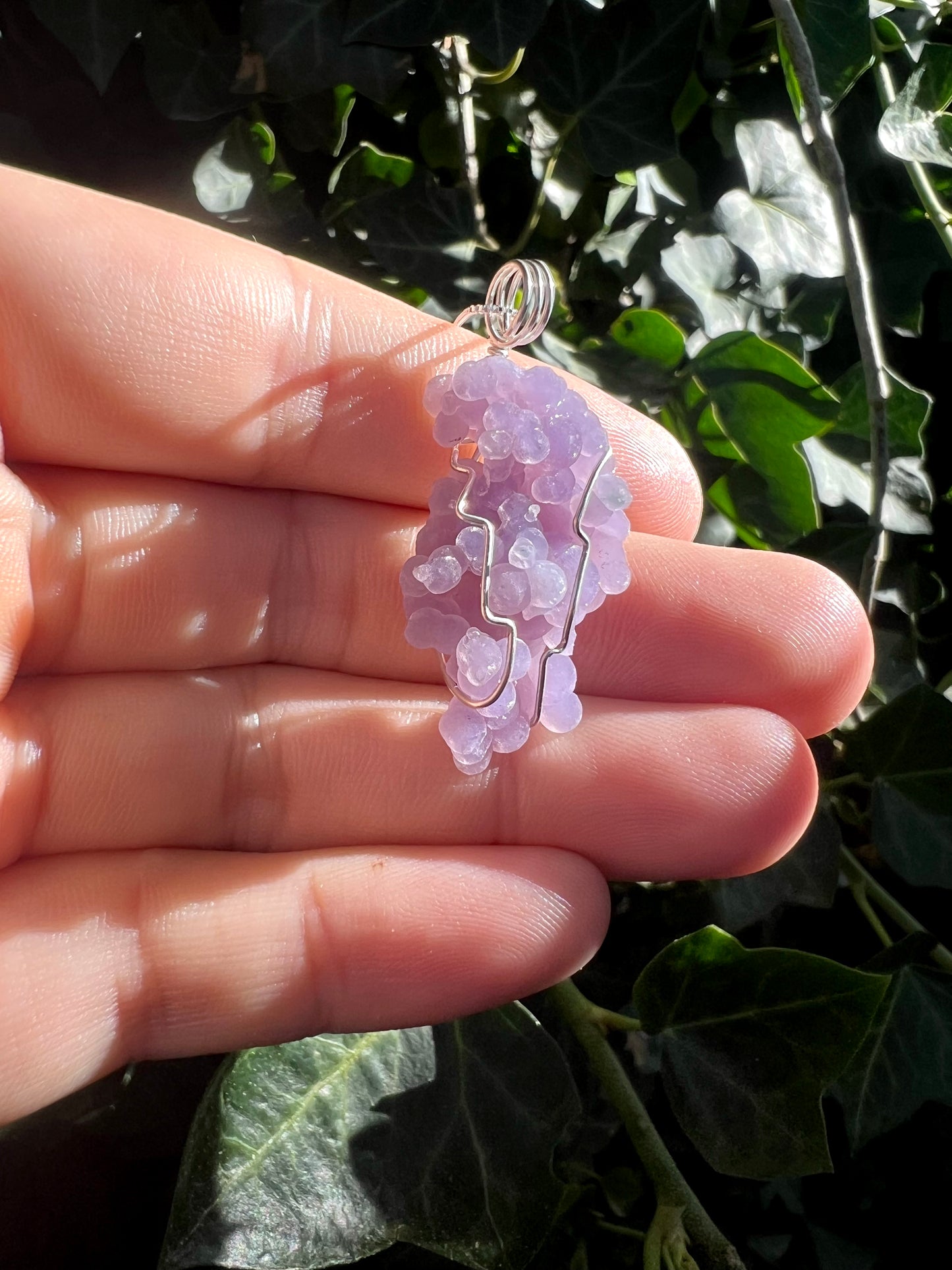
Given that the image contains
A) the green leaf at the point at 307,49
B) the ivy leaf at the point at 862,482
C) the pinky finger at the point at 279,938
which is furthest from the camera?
the ivy leaf at the point at 862,482

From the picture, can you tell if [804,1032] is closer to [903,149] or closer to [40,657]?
[40,657]

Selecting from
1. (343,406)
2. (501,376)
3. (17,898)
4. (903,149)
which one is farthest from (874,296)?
(17,898)

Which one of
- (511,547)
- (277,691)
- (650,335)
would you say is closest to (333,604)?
(277,691)

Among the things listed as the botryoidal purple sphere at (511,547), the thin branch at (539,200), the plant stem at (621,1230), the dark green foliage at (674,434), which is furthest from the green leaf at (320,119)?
the plant stem at (621,1230)

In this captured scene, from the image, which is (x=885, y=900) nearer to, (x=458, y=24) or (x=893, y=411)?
(x=893, y=411)

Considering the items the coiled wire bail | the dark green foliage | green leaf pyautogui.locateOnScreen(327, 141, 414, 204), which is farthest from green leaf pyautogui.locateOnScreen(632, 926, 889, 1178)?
green leaf pyautogui.locateOnScreen(327, 141, 414, 204)

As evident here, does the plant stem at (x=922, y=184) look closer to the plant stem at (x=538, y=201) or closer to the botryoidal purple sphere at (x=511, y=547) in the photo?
the plant stem at (x=538, y=201)

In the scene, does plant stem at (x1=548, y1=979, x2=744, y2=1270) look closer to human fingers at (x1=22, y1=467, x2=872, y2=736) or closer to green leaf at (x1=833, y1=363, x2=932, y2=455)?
human fingers at (x1=22, y1=467, x2=872, y2=736)
